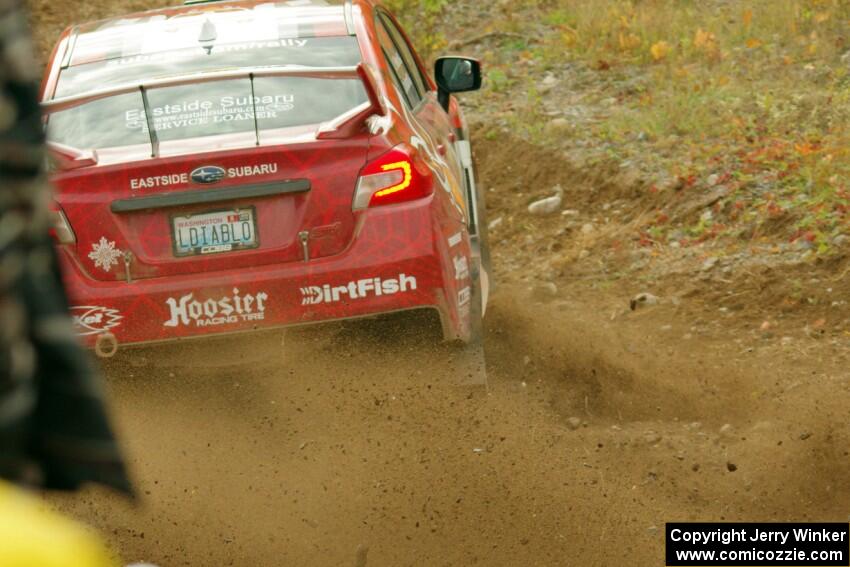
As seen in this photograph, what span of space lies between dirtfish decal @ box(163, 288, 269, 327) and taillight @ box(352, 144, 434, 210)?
0.51 m

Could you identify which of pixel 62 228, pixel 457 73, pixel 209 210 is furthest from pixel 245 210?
pixel 457 73

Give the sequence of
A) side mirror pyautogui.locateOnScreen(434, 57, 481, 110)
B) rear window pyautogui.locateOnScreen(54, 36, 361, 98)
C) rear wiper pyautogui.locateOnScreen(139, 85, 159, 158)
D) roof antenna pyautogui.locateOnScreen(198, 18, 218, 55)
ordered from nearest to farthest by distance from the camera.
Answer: rear wiper pyautogui.locateOnScreen(139, 85, 159, 158) < rear window pyautogui.locateOnScreen(54, 36, 361, 98) < roof antenna pyautogui.locateOnScreen(198, 18, 218, 55) < side mirror pyautogui.locateOnScreen(434, 57, 481, 110)

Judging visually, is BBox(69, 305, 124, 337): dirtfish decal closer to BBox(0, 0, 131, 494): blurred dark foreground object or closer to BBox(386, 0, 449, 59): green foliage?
BBox(0, 0, 131, 494): blurred dark foreground object

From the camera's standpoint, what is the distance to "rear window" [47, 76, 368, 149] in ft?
16.1

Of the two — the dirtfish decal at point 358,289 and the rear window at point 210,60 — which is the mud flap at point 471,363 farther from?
the rear window at point 210,60

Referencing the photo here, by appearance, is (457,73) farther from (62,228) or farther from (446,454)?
(62,228)

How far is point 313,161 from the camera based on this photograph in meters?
4.68

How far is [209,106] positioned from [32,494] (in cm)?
363

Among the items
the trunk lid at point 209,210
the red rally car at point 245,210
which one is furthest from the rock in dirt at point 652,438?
the trunk lid at point 209,210

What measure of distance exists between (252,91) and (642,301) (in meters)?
2.77

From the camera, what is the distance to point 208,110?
195 inches

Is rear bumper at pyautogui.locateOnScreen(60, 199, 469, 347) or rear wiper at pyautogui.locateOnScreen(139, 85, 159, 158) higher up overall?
rear wiper at pyautogui.locateOnScreen(139, 85, 159, 158)

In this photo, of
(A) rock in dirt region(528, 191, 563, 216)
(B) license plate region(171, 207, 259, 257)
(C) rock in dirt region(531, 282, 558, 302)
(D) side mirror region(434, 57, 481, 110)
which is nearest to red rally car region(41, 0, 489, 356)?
(B) license plate region(171, 207, 259, 257)

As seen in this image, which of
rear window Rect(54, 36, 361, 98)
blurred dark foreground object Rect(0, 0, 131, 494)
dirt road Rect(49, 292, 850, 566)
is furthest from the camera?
rear window Rect(54, 36, 361, 98)
